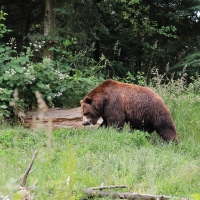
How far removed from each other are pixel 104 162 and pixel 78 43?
769cm

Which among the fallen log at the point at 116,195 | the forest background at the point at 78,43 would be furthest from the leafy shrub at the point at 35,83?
the fallen log at the point at 116,195

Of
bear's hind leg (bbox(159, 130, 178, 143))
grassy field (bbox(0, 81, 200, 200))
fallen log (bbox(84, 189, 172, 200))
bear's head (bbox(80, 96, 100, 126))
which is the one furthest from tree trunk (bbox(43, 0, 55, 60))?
fallen log (bbox(84, 189, 172, 200))

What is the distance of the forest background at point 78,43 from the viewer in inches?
349

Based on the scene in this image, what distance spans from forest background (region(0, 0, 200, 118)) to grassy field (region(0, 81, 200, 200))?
155 centimetres

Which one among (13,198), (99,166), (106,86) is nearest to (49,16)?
(106,86)

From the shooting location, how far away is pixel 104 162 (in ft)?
17.4

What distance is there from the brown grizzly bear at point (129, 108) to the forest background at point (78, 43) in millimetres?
1337

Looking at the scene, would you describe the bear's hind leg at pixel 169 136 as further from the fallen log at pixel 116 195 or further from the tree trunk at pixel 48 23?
the tree trunk at pixel 48 23

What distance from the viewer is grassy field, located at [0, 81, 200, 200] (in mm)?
3832

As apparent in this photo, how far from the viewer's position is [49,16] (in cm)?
1238

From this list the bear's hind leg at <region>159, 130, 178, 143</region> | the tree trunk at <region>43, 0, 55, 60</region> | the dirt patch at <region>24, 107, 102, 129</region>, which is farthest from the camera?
the tree trunk at <region>43, 0, 55, 60</region>

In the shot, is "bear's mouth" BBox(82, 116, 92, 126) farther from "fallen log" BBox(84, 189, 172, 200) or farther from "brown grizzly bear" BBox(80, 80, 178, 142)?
"fallen log" BBox(84, 189, 172, 200)

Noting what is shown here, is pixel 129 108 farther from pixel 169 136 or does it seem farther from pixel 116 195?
pixel 116 195

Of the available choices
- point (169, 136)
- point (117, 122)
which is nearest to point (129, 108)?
point (117, 122)
